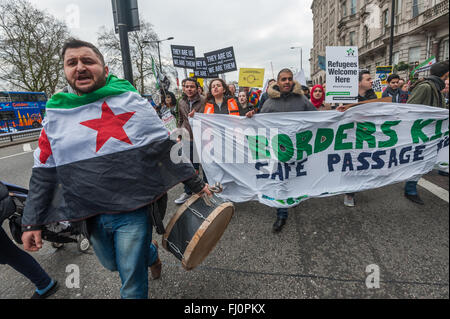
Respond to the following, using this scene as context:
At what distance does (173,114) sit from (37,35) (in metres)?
22.0

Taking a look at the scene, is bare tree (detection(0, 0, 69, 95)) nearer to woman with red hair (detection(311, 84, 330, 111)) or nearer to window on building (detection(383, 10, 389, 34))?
woman with red hair (detection(311, 84, 330, 111))

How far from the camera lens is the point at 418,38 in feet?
72.4

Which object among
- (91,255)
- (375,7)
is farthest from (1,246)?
(375,7)

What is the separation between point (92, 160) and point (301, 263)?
6.21ft

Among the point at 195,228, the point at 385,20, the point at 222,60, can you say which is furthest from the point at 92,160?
the point at 385,20

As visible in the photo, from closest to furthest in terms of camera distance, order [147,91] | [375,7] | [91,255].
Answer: [91,255]
[375,7]
[147,91]

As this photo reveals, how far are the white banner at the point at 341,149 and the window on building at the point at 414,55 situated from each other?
26754 millimetres

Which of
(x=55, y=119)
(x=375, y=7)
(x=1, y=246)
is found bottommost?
(x=1, y=246)

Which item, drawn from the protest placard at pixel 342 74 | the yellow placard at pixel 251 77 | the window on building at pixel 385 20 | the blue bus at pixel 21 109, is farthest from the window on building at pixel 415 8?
the blue bus at pixel 21 109

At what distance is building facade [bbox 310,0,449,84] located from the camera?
64.4 feet

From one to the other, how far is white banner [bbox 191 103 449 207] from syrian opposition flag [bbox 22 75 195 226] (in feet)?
5.87
